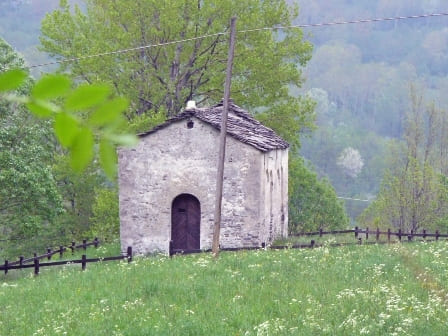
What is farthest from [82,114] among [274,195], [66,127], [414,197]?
[414,197]

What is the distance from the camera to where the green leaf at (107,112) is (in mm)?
1020

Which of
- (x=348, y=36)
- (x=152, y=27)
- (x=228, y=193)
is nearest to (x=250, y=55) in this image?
(x=152, y=27)

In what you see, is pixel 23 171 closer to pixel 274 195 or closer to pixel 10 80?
pixel 274 195

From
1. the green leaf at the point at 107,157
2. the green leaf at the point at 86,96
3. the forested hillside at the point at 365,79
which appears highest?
the forested hillside at the point at 365,79

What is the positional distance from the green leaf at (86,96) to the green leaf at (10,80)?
0.29ft

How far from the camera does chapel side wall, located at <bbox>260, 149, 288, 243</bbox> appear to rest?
24.3 metres

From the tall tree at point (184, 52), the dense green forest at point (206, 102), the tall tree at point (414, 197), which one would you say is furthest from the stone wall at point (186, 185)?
the tall tree at point (414, 197)

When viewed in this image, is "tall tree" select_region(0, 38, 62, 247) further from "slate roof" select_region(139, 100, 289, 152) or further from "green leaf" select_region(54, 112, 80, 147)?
"green leaf" select_region(54, 112, 80, 147)

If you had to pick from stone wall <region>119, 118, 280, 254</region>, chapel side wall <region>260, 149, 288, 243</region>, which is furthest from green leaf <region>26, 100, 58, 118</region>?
chapel side wall <region>260, 149, 288, 243</region>

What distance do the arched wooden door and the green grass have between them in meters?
7.69

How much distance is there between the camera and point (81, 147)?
104 centimetres

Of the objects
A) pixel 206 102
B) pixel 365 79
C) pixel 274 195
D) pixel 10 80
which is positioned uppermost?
pixel 365 79

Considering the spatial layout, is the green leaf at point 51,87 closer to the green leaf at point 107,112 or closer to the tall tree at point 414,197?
the green leaf at point 107,112

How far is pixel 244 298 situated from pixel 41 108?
10245 mm
